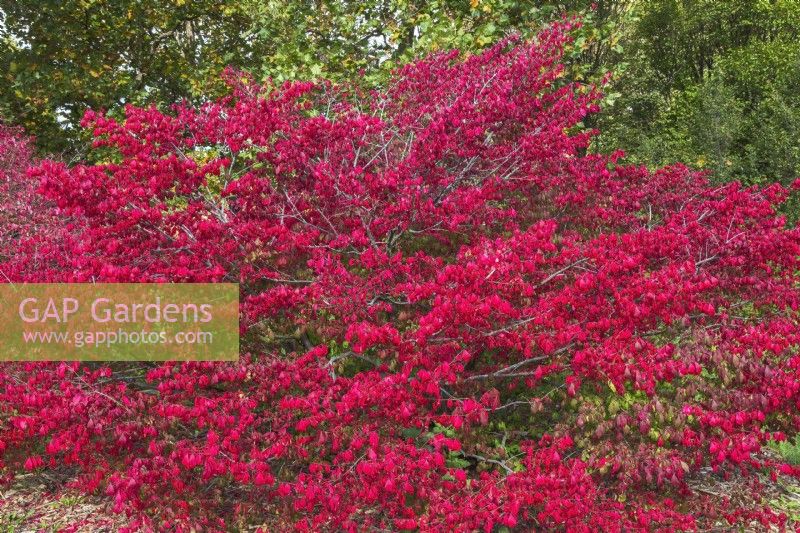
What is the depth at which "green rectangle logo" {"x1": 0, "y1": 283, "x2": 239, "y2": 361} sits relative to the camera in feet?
12.8

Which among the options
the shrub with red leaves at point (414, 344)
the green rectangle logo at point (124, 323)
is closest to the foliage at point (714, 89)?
the shrub with red leaves at point (414, 344)

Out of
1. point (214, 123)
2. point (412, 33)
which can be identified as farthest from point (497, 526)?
point (412, 33)

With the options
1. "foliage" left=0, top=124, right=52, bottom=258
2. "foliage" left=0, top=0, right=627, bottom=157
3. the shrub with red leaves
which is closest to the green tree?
"foliage" left=0, top=0, right=627, bottom=157

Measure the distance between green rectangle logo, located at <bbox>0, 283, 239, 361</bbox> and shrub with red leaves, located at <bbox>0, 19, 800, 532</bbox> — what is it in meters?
0.15

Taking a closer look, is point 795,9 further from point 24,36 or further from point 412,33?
point 24,36

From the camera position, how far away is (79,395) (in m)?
3.41

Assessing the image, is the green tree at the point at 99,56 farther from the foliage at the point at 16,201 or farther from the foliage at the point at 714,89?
the foliage at the point at 714,89

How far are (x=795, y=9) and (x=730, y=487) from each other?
18.6m

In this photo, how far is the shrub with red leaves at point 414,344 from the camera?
11.2 ft

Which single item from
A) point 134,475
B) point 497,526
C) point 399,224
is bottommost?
point 497,526

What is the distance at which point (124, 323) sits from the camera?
4039mm

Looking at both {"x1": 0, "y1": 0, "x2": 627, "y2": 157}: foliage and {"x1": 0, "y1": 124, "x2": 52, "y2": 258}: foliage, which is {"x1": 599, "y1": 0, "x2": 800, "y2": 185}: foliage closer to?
{"x1": 0, "y1": 0, "x2": 627, "y2": 157}: foliage

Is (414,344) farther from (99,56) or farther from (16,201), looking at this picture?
(99,56)

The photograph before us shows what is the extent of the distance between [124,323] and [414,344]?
1.87m
